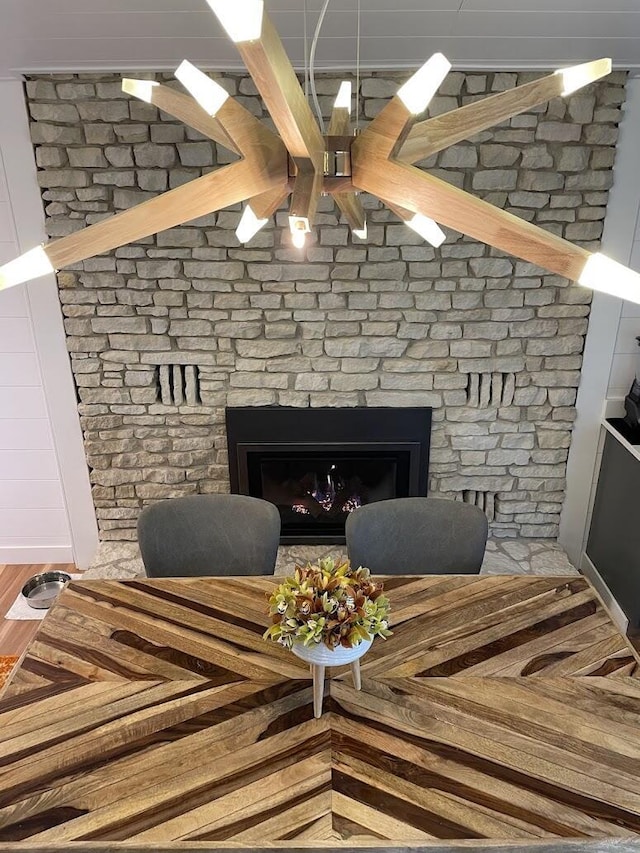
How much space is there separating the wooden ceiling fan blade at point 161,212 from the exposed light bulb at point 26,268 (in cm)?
1

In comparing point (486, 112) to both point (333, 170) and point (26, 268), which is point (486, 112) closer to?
point (333, 170)

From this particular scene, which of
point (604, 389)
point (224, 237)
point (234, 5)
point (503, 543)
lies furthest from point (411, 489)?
point (234, 5)

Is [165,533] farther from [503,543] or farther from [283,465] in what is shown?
[503,543]

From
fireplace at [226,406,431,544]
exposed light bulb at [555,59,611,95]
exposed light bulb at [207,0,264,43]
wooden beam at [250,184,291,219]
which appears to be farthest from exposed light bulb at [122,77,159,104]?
fireplace at [226,406,431,544]

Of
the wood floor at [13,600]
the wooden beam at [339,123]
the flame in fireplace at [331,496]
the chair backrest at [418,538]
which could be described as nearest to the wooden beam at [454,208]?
the wooden beam at [339,123]

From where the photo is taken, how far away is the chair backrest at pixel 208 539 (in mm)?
2289

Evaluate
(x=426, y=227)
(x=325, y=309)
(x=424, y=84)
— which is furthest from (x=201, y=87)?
(x=325, y=309)

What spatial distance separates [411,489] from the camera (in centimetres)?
324

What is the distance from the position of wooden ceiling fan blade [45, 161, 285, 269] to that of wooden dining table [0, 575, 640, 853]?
1142mm

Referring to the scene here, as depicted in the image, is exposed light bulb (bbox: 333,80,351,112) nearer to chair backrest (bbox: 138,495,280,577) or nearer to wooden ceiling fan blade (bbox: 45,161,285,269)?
wooden ceiling fan blade (bbox: 45,161,285,269)

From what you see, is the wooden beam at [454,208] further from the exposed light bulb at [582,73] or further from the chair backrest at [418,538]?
the chair backrest at [418,538]

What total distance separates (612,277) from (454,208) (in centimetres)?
23

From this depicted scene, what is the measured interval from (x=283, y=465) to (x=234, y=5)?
2.73m

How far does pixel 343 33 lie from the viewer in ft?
7.02
